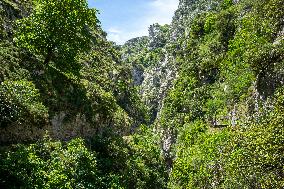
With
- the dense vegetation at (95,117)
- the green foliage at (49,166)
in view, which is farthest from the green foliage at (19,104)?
the green foliage at (49,166)

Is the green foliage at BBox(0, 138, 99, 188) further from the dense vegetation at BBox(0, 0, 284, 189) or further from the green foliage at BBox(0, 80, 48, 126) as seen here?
the green foliage at BBox(0, 80, 48, 126)

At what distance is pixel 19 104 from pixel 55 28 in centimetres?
1242

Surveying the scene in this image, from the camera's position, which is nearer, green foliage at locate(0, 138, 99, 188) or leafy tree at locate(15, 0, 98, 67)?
green foliage at locate(0, 138, 99, 188)

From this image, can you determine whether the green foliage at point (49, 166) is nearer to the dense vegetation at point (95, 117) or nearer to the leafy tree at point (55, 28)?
the dense vegetation at point (95, 117)

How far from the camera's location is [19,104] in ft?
119

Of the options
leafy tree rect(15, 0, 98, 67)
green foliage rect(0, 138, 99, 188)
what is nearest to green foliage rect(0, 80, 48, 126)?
green foliage rect(0, 138, 99, 188)

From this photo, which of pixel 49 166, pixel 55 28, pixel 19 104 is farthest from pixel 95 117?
pixel 19 104

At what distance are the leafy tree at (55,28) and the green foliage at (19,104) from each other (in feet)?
19.4

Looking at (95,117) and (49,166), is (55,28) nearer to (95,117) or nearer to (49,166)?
(95,117)

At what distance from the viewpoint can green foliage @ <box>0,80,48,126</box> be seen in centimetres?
3354

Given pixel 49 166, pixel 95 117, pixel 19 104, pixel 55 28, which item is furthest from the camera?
pixel 95 117

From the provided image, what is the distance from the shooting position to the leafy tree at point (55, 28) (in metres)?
44.2

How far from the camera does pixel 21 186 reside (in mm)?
31141

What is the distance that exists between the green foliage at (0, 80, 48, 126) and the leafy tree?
19.4 ft
